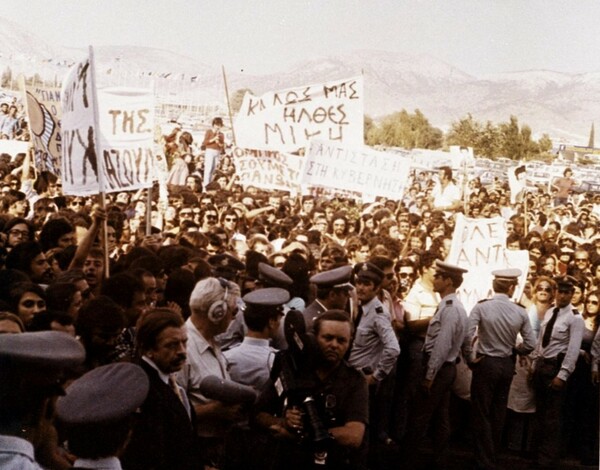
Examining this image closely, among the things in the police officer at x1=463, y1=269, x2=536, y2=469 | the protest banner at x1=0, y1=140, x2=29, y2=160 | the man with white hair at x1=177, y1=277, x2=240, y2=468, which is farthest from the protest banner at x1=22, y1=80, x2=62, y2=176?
the man with white hair at x1=177, y1=277, x2=240, y2=468

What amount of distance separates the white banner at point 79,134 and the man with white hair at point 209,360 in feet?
8.75

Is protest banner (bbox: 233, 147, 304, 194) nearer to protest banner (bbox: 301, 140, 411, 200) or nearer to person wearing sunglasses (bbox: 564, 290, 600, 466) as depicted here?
protest banner (bbox: 301, 140, 411, 200)

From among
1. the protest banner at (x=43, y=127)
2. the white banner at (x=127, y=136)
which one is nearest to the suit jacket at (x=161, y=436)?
the white banner at (x=127, y=136)

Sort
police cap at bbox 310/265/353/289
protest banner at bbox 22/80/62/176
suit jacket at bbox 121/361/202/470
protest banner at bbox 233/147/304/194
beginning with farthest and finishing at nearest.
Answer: protest banner at bbox 233/147/304/194 → protest banner at bbox 22/80/62/176 → police cap at bbox 310/265/353/289 → suit jacket at bbox 121/361/202/470

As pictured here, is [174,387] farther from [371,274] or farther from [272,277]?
[371,274]

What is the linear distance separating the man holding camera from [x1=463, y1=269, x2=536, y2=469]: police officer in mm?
3122

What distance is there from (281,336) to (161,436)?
2275 millimetres

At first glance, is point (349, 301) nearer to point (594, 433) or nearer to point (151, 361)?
point (594, 433)

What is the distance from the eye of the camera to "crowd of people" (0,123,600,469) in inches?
142

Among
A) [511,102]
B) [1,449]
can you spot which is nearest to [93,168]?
[1,449]

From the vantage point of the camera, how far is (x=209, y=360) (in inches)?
192

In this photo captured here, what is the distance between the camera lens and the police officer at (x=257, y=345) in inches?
205

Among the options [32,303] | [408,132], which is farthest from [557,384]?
[408,132]

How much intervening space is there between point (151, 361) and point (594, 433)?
5.36 m
